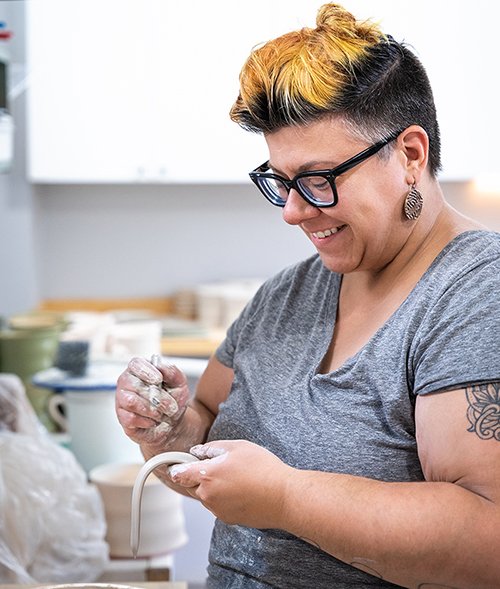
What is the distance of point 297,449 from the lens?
1266 millimetres

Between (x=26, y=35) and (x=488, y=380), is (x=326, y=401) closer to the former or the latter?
(x=488, y=380)

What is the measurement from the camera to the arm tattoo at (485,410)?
3.51ft

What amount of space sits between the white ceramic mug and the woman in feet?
3.27

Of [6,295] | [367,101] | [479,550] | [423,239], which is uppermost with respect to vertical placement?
[367,101]

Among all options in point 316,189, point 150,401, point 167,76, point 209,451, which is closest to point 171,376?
point 150,401

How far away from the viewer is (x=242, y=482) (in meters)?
1.15

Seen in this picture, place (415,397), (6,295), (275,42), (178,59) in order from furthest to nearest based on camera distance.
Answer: (178,59) → (6,295) → (275,42) → (415,397)

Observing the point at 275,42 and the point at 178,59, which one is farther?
the point at 178,59

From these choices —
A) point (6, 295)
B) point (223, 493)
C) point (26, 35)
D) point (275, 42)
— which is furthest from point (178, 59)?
point (223, 493)

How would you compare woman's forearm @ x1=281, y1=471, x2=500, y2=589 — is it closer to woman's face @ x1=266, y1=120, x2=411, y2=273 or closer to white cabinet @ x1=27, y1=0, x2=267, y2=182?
woman's face @ x1=266, y1=120, x2=411, y2=273

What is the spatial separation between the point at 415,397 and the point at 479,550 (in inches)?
7.9

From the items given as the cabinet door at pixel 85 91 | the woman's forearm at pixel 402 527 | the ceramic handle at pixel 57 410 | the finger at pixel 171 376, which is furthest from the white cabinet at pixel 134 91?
the woman's forearm at pixel 402 527

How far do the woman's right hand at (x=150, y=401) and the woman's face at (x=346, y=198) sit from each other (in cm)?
30

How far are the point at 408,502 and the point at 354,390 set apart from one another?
0.20 meters
